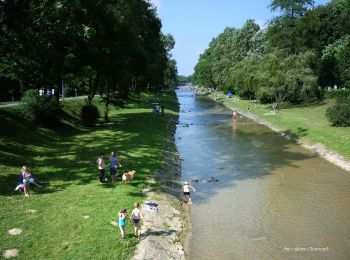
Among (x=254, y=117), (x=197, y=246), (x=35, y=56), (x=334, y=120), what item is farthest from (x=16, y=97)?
(x=197, y=246)

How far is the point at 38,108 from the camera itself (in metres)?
35.9

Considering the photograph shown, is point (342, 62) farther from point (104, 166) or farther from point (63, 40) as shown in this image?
point (104, 166)

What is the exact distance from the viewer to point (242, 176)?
90.9ft

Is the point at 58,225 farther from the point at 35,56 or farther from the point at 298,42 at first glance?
the point at 298,42

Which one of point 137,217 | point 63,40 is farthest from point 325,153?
point 63,40

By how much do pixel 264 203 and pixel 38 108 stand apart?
22938 millimetres

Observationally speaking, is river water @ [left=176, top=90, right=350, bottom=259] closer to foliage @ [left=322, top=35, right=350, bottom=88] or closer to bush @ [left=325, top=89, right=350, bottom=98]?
foliage @ [left=322, top=35, right=350, bottom=88]

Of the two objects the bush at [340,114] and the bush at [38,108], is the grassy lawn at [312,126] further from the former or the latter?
the bush at [38,108]

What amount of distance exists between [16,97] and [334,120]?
39.1 meters

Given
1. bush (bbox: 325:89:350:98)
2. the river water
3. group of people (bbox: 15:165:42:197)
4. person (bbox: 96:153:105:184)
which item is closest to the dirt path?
the river water

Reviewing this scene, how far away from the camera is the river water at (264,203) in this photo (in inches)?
645

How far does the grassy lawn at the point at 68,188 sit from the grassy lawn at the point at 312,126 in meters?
14.6

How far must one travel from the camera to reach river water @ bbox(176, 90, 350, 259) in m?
16.4

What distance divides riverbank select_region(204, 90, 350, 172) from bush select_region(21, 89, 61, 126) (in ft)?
79.6
